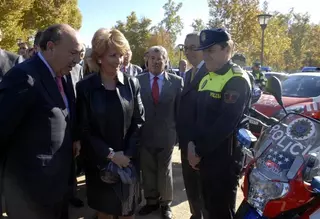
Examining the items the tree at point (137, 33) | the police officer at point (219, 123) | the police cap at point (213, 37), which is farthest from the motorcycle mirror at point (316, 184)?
the tree at point (137, 33)

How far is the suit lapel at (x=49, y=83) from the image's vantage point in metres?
1.93

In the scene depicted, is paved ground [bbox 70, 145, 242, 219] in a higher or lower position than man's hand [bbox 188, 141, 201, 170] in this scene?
lower

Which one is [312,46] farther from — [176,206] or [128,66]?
[176,206]

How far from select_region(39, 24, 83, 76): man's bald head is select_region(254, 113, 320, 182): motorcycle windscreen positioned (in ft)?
4.38

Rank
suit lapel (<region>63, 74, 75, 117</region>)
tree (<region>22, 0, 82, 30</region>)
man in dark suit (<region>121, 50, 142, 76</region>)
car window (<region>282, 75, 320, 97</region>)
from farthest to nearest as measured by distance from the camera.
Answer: tree (<region>22, 0, 82, 30</region>), car window (<region>282, 75, 320, 97</region>), man in dark suit (<region>121, 50, 142, 76</region>), suit lapel (<region>63, 74, 75, 117</region>)

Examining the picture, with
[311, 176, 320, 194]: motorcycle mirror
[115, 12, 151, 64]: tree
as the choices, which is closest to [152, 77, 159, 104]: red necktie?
[311, 176, 320, 194]: motorcycle mirror

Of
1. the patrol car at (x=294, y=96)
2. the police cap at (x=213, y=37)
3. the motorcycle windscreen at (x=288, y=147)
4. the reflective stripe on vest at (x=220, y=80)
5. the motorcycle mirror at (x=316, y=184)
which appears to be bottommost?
the patrol car at (x=294, y=96)

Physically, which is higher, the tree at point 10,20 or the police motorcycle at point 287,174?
the tree at point 10,20

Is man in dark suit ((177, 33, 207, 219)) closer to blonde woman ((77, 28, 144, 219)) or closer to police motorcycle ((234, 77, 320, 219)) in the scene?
blonde woman ((77, 28, 144, 219))

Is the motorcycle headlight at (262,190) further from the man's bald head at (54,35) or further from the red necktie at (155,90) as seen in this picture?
the red necktie at (155,90)

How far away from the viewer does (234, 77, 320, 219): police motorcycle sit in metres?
1.48

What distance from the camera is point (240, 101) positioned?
90.8 inches

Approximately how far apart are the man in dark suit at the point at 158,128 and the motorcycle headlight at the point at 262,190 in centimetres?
204

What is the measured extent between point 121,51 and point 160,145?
5.15 feet
